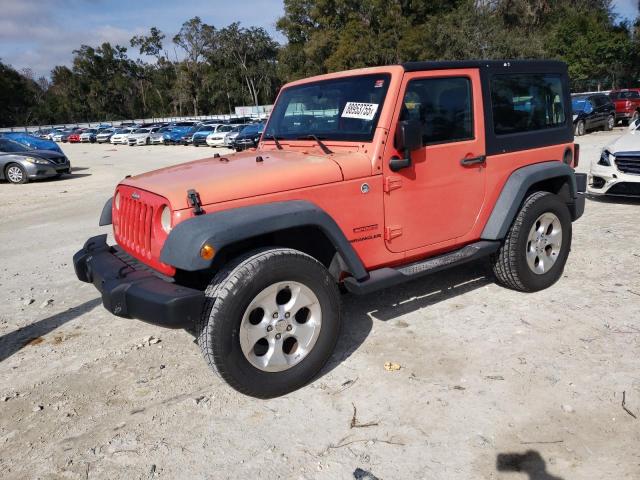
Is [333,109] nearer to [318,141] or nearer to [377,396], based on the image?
Result: [318,141]

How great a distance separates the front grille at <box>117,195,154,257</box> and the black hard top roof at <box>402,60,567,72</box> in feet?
6.82

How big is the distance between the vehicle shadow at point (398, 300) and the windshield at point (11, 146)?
16.0m

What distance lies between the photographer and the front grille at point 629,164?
759 cm

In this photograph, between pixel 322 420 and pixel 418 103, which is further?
pixel 418 103

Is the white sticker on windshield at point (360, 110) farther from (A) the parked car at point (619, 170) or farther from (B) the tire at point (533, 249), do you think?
(A) the parked car at point (619, 170)

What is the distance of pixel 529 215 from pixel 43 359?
409 centimetres

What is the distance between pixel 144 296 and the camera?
2.97 meters

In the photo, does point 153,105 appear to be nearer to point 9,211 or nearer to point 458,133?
point 9,211

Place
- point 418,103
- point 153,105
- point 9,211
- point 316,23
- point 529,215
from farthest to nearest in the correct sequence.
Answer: point 153,105 < point 316,23 < point 9,211 < point 529,215 < point 418,103

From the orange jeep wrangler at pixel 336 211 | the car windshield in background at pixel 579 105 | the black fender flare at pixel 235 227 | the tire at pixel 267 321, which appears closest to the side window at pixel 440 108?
the orange jeep wrangler at pixel 336 211

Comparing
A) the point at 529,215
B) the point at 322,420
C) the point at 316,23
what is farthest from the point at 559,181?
the point at 316,23

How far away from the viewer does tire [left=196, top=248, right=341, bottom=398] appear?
300cm

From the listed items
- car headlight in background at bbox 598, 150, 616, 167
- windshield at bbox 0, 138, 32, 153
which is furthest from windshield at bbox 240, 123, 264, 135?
car headlight in background at bbox 598, 150, 616, 167

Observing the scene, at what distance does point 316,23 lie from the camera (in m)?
47.7
